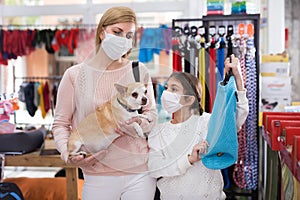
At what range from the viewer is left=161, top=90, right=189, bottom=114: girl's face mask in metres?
1.80

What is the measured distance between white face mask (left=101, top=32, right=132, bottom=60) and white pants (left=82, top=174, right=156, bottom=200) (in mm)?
493

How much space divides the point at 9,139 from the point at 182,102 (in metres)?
1.34

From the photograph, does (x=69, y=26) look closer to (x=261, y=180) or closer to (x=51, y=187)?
(x=51, y=187)

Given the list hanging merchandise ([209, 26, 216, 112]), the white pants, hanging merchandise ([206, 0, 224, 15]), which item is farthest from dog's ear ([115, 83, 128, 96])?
hanging merchandise ([206, 0, 224, 15])

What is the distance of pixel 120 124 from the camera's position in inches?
68.4

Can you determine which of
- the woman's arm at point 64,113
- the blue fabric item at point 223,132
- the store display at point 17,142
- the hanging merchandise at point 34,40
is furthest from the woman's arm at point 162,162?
the hanging merchandise at point 34,40

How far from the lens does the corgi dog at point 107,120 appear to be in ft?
5.59

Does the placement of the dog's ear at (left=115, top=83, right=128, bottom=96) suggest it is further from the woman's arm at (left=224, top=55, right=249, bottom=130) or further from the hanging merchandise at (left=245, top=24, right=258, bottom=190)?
the hanging merchandise at (left=245, top=24, right=258, bottom=190)

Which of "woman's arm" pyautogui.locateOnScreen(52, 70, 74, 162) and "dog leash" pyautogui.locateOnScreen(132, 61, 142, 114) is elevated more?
"dog leash" pyautogui.locateOnScreen(132, 61, 142, 114)

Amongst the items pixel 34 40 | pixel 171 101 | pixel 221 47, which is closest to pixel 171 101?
pixel 171 101

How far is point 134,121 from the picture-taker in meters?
1.73

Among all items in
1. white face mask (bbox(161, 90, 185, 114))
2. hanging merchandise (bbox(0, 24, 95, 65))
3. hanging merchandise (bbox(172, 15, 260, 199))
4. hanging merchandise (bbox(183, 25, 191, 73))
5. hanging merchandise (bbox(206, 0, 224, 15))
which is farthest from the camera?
hanging merchandise (bbox(0, 24, 95, 65))

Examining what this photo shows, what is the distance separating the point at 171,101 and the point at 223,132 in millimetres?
250

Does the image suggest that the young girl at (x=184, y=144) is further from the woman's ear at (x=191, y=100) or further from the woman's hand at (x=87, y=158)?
the woman's hand at (x=87, y=158)
